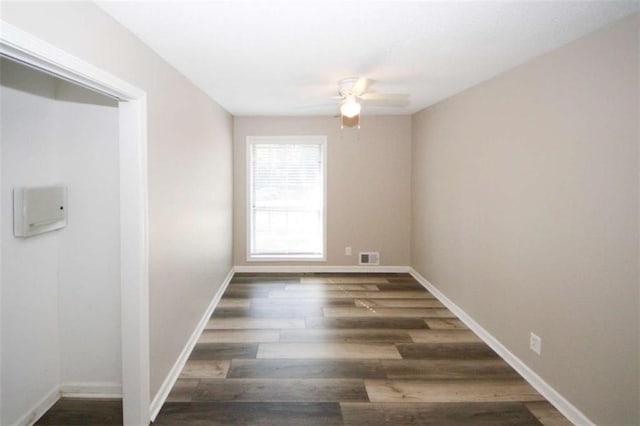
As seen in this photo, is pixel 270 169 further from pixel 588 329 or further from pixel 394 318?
pixel 588 329

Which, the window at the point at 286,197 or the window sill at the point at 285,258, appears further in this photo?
the window sill at the point at 285,258

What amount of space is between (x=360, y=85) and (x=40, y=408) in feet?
10.2

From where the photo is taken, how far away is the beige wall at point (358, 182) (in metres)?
5.36

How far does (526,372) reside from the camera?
269 cm

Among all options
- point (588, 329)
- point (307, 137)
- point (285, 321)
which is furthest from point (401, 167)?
point (588, 329)

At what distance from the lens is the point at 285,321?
3705 mm

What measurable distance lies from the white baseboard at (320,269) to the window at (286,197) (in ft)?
0.45

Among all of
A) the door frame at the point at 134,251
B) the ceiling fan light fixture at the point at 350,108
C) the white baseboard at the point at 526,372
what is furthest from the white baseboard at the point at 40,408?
the white baseboard at the point at 526,372

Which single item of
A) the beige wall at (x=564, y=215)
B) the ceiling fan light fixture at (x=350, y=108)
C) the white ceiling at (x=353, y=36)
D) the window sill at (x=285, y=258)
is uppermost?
the white ceiling at (x=353, y=36)

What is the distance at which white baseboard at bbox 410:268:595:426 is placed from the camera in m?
2.23

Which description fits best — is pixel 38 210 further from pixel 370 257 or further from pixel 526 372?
pixel 370 257

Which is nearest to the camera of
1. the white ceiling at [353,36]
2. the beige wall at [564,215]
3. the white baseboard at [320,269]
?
the white ceiling at [353,36]

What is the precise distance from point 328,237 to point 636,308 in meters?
3.96

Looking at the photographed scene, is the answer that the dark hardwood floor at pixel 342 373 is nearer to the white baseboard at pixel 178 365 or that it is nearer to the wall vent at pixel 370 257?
the white baseboard at pixel 178 365
